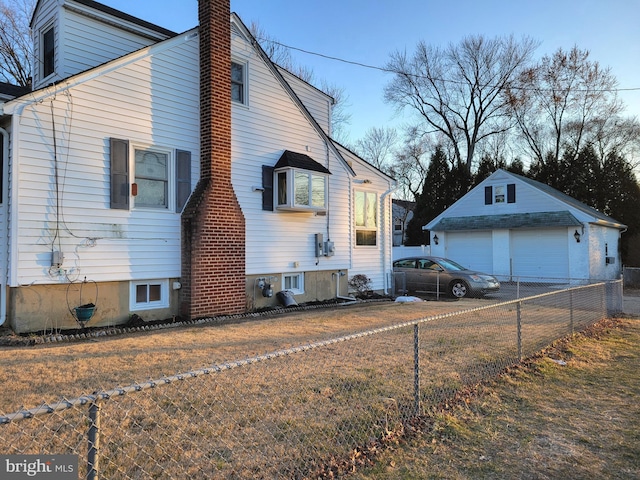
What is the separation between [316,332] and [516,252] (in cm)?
1714

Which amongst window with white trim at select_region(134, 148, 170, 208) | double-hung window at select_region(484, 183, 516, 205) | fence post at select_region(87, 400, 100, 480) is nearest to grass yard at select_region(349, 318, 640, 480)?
fence post at select_region(87, 400, 100, 480)

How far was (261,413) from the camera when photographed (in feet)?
13.8

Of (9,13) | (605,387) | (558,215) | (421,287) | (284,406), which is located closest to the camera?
(284,406)

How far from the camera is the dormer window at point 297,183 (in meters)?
10.9

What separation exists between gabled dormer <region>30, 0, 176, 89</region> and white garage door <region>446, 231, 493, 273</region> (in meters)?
18.5

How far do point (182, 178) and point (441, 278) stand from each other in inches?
381

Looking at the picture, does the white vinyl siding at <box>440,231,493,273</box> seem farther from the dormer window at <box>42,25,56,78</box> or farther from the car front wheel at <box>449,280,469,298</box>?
the dormer window at <box>42,25,56,78</box>

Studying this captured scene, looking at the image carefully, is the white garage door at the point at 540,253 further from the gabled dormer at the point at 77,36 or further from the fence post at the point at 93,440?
the fence post at the point at 93,440

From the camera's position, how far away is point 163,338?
23.9ft

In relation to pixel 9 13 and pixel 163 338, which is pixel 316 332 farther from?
pixel 9 13

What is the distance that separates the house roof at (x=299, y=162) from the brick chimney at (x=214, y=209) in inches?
65.4

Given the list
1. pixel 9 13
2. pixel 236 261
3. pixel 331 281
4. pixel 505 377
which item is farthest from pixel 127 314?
pixel 9 13

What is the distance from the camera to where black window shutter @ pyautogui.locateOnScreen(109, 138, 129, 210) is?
8.27 metres

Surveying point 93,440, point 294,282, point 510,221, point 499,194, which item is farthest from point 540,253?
point 93,440
